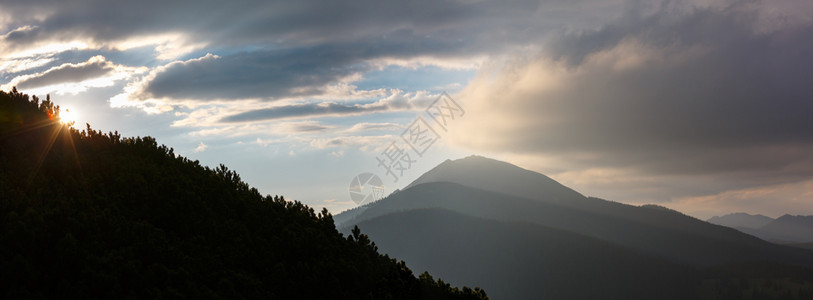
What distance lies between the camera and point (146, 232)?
20984mm

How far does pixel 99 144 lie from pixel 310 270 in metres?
13.2

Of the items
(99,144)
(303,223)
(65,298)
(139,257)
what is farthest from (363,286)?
(99,144)

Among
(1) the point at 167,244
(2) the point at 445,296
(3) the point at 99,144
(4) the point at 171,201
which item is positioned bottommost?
(2) the point at 445,296

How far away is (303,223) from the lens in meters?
30.2

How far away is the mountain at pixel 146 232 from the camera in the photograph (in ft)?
57.8

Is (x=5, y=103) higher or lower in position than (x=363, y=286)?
higher

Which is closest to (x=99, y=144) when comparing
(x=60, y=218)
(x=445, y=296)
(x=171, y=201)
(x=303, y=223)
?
(x=171, y=201)

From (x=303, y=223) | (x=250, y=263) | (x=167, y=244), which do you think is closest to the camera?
(x=167, y=244)

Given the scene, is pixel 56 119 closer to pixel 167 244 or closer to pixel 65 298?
pixel 167 244

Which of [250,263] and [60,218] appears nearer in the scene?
[60,218]

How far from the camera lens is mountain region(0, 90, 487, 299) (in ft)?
57.8

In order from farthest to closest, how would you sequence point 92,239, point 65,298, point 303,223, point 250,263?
point 303,223 → point 250,263 → point 92,239 → point 65,298

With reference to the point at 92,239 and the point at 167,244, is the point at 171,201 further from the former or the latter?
the point at 92,239

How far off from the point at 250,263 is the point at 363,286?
6145 millimetres
